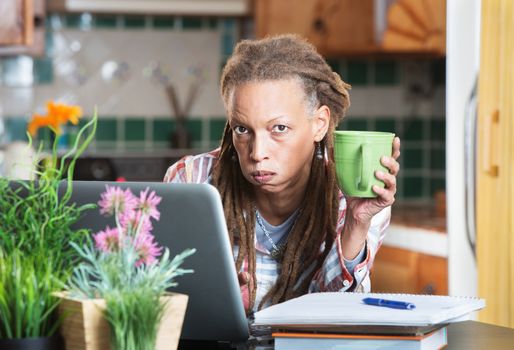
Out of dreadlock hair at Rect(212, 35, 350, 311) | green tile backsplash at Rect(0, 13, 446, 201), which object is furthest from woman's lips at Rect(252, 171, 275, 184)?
green tile backsplash at Rect(0, 13, 446, 201)

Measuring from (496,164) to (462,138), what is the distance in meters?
0.27

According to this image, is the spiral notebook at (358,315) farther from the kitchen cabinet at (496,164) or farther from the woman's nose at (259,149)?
the kitchen cabinet at (496,164)

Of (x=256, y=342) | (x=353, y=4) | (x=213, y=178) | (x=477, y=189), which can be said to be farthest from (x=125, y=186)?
(x=353, y=4)

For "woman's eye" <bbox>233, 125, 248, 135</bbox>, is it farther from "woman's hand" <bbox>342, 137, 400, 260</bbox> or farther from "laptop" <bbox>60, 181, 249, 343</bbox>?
"laptop" <bbox>60, 181, 249, 343</bbox>

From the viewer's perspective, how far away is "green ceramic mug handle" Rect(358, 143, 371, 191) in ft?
4.53

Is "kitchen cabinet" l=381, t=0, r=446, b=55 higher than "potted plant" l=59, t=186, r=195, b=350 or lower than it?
higher

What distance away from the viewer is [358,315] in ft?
4.14

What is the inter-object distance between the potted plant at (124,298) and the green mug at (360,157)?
0.38 metres

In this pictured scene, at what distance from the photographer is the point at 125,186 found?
4.04ft

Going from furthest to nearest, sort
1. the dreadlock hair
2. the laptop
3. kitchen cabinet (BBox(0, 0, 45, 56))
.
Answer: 1. kitchen cabinet (BBox(0, 0, 45, 56))
2. the dreadlock hair
3. the laptop

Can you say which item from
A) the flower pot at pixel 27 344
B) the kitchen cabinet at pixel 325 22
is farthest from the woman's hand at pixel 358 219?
the kitchen cabinet at pixel 325 22

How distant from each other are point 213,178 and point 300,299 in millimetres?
566

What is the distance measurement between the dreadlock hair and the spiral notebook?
438 mm

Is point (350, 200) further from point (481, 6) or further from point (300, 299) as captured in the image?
point (481, 6)
